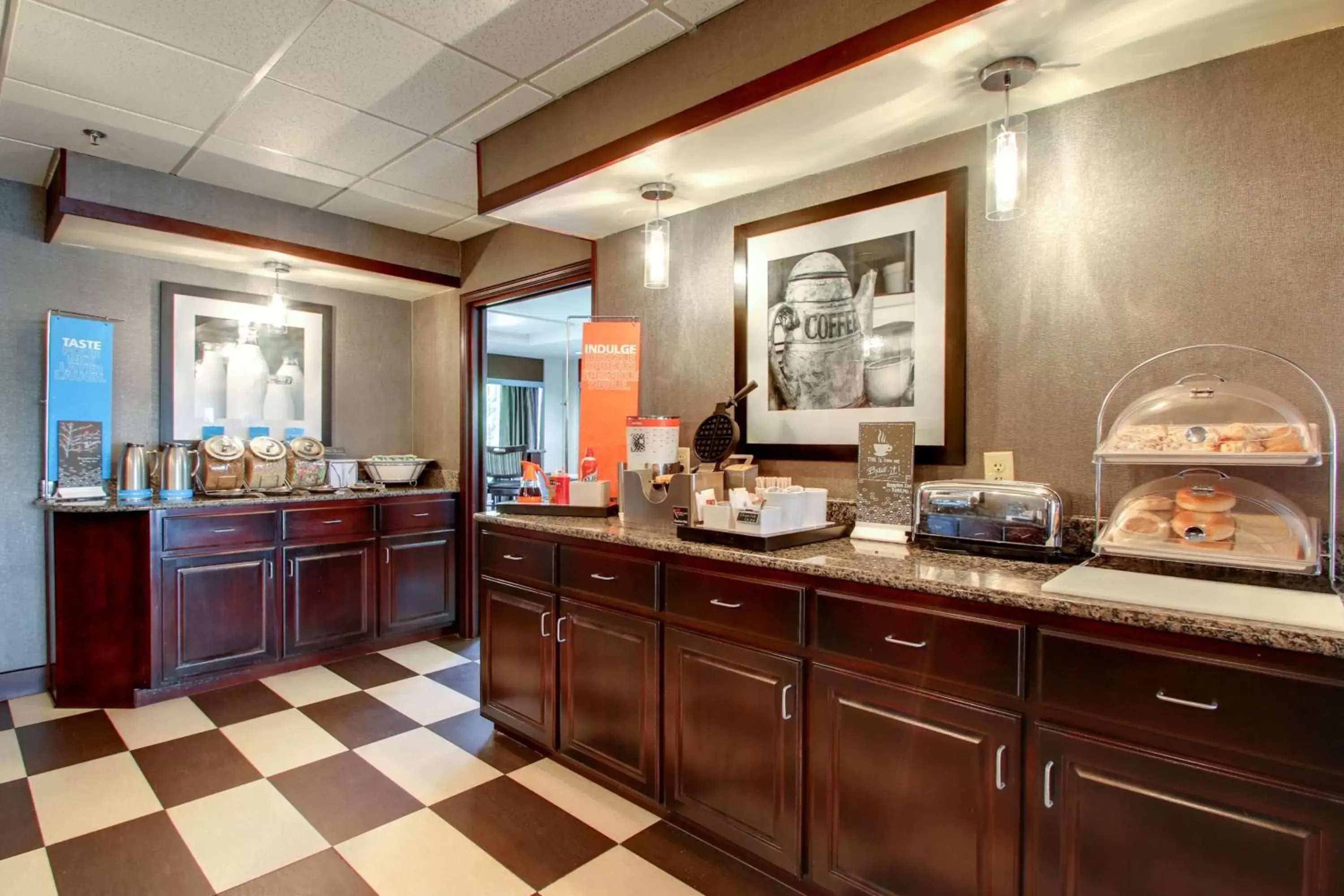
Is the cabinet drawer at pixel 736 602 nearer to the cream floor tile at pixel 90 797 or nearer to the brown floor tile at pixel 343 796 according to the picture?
the brown floor tile at pixel 343 796

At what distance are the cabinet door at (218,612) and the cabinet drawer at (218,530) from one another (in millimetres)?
68

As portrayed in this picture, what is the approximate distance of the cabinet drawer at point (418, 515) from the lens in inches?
162

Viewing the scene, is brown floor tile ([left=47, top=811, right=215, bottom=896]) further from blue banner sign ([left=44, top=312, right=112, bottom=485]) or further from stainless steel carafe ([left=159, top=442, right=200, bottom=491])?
blue banner sign ([left=44, top=312, right=112, bottom=485])

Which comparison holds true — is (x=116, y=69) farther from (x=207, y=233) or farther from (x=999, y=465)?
(x=999, y=465)

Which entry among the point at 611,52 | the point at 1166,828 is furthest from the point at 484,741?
the point at 611,52

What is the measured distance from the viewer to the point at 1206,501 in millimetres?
1572

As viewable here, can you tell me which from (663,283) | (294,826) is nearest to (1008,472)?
(663,283)

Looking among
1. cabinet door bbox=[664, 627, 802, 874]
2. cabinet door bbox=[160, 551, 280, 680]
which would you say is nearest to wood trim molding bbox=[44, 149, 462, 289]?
cabinet door bbox=[160, 551, 280, 680]

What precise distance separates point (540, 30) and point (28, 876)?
3.02 meters

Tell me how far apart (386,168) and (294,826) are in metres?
2.87

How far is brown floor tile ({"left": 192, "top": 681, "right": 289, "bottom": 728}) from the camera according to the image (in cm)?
310

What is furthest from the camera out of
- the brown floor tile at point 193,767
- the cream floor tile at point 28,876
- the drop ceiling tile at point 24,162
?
the drop ceiling tile at point 24,162

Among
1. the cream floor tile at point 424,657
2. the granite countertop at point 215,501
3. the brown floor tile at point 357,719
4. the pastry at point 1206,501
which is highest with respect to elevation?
the pastry at point 1206,501

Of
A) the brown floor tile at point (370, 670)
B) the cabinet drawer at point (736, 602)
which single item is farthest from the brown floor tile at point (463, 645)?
the cabinet drawer at point (736, 602)
